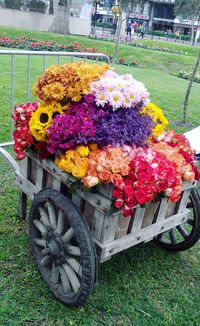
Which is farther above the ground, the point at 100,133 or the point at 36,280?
the point at 100,133

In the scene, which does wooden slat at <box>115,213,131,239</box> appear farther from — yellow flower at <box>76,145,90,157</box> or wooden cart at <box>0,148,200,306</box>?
yellow flower at <box>76,145,90,157</box>

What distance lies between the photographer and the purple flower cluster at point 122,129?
7.27 ft

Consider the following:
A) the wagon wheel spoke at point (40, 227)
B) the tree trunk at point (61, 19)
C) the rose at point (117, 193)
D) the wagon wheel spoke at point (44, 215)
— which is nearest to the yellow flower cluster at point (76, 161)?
the rose at point (117, 193)

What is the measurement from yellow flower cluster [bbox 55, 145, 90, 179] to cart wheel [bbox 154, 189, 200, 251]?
107 cm

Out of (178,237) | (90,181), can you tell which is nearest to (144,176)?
(90,181)

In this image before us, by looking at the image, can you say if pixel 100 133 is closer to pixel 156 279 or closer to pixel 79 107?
pixel 79 107

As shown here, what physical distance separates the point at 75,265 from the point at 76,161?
25.4 inches

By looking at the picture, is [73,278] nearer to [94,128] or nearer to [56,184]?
[56,184]

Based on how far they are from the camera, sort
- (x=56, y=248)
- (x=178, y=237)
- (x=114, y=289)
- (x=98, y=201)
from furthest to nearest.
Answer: (x=178, y=237) < (x=114, y=289) < (x=56, y=248) < (x=98, y=201)

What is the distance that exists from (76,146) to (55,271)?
0.86 metres

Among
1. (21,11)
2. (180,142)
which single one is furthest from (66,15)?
(180,142)

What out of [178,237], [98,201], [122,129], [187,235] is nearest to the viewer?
[98,201]

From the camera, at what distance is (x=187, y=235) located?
2986 millimetres

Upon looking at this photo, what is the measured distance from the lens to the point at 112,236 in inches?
88.8
